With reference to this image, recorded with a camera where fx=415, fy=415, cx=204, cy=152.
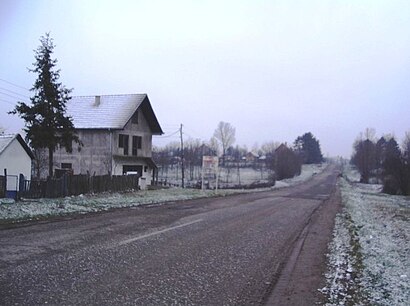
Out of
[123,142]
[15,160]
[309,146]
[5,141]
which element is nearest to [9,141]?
[5,141]

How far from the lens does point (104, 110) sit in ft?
129

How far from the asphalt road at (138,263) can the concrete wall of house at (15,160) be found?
17.0 metres

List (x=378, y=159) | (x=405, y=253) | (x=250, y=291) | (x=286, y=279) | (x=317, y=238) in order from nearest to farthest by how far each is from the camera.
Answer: (x=250, y=291) < (x=286, y=279) < (x=405, y=253) < (x=317, y=238) < (x=378, y=159)

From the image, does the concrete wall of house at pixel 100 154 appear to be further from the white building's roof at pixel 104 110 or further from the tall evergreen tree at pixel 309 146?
the tall evergreen tree at pixel 309 146

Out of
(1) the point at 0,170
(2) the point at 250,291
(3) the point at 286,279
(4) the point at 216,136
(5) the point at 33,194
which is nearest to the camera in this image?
(2) the point at 250,291

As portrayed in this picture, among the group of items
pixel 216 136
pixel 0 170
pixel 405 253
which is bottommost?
pixel 405 253

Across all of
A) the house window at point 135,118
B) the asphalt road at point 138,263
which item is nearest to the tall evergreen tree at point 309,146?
the house window at point 135,118

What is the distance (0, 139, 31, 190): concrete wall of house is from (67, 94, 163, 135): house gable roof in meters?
10.1

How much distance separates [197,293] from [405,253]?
5.80m

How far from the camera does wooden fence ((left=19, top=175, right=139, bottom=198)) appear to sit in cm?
1942

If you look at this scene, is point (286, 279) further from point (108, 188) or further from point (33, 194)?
point (108, 188)

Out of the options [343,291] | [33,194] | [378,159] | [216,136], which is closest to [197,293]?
[343,291]

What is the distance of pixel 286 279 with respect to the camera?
651 centimetres

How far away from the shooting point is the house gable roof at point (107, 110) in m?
37.6
